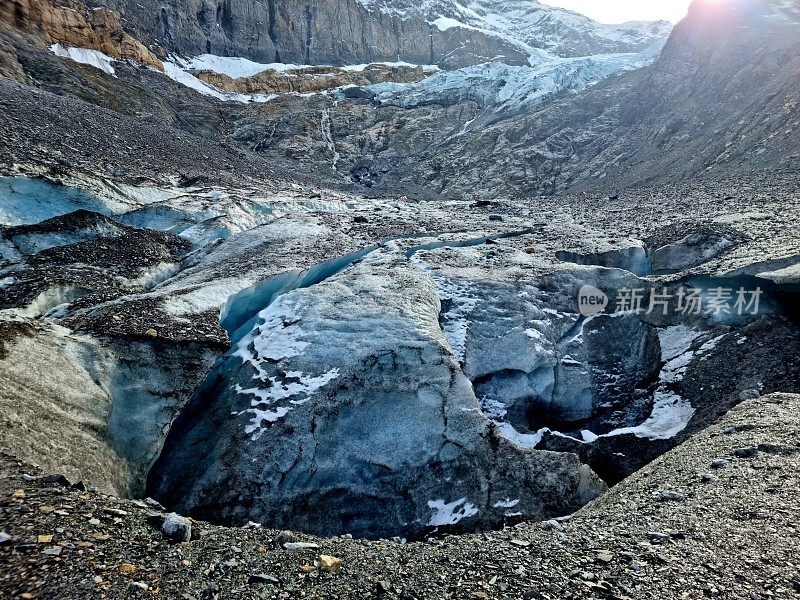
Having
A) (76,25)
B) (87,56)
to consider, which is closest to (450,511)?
(87,56)

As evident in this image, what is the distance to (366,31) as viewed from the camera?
294ft

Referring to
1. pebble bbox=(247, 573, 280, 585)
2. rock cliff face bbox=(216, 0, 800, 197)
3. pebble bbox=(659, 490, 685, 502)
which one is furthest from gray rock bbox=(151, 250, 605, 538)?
rock cliff face bbox=(216, 0, 800, 197)

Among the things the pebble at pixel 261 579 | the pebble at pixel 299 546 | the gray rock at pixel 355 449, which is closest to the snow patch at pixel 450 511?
the gray rock at pixel 355 449

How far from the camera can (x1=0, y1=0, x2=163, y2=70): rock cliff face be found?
146 ft

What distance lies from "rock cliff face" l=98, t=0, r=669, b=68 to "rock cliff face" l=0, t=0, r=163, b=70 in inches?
343

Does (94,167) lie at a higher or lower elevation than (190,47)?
lower

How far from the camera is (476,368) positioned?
11.6 m

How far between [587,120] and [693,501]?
4976cm

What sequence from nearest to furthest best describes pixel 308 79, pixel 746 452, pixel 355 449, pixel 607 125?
pixel 746 452 < pixel 355 449 < pixel 607 125 < pixel 308 79

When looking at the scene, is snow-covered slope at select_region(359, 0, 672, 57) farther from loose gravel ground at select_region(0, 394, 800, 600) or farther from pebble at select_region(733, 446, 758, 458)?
loose gravel ground at select_region(0, 394, 800, 600)

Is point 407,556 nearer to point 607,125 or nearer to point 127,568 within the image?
point 127,568

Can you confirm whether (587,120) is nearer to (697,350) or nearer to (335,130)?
(335,130)

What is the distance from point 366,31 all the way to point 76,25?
52.9 meters

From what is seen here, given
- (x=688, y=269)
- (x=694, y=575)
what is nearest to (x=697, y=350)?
(x=688, y=269)
